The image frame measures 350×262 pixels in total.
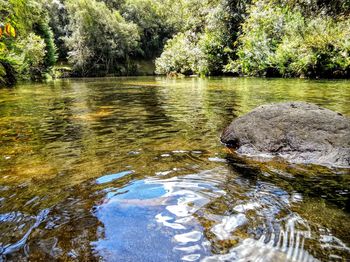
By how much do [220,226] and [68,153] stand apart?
259 centimetres

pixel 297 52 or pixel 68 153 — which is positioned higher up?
pixel 297 52

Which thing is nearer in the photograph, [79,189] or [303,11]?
[79,189]

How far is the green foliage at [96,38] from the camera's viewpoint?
42391 mm

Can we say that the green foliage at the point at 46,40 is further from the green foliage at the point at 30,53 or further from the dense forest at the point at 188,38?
the green foliage at the point at 30,53

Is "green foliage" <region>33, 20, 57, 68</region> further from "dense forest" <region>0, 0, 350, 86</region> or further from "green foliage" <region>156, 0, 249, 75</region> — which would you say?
"green foliage" <region>156, 0, 249, 75</region>

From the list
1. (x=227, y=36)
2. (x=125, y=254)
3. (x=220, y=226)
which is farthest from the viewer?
(x=227, y=36)

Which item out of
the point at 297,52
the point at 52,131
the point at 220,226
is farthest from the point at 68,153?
the point at 297,52

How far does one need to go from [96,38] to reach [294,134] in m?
45.2

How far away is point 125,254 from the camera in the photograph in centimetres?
173

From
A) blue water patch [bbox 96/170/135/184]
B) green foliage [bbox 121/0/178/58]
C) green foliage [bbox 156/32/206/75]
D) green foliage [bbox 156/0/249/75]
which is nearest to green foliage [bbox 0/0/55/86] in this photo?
blue water patch [bbox 96/170/135/184]

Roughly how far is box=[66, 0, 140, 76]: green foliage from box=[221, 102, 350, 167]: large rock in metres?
42.3

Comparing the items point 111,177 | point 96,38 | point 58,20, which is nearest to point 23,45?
point 96,38

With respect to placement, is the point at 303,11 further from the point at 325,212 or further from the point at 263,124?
the point at 325,212

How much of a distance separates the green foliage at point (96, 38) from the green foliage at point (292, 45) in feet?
83.4
